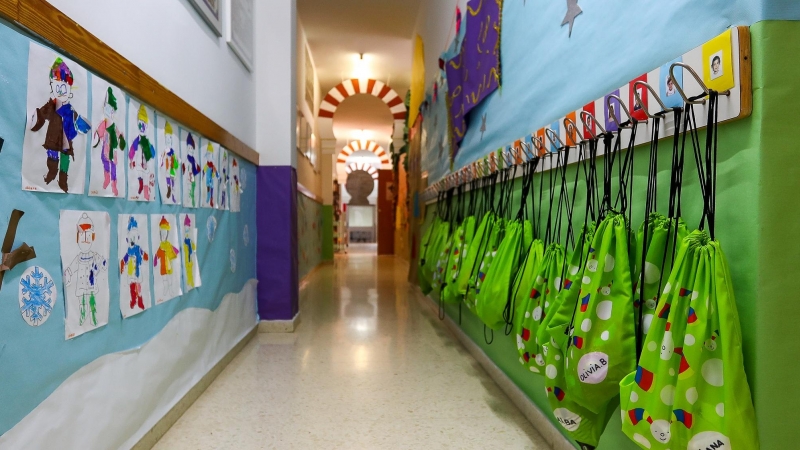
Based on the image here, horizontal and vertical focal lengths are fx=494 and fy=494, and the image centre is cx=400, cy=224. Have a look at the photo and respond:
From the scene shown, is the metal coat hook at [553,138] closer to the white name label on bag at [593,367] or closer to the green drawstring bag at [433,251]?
the white name label on bag at [593,367]

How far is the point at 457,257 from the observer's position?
2.64m

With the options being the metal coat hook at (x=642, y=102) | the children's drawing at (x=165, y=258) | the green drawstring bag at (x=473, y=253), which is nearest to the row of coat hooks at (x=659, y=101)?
the metal coat hook at (x=642, y=102)

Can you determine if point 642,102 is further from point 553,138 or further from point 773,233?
point 553,138

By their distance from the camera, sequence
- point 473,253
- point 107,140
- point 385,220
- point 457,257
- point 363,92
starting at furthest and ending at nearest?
point 385,220, point 363,92, point 457,257, point 473,253, point 107,140

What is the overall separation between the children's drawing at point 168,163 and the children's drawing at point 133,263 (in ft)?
0.67

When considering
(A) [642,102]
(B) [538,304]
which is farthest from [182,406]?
(A) [642,102]

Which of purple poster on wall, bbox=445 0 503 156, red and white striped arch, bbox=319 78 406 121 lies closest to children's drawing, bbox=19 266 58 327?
purple poster on wall, bbox=445 0 503 156

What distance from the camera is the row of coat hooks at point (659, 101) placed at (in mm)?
858

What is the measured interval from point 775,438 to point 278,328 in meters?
3.08

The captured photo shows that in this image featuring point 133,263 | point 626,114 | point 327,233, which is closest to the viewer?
point 626,114

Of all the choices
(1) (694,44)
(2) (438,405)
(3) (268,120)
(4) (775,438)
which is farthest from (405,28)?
(4) (775,438)

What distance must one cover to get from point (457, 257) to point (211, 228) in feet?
4.17

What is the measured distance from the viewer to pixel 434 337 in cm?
340

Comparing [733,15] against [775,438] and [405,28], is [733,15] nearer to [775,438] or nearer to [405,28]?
[775,438]
